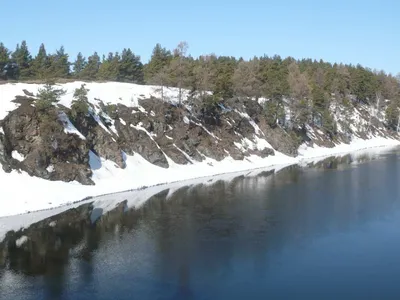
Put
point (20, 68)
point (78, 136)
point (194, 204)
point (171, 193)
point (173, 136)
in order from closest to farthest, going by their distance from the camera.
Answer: point (194, 204) < point (171, 193) < point (78, 136) < point (173, 136) < point (20, 68)

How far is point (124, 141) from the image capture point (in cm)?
6309

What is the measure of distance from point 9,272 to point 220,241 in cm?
1468

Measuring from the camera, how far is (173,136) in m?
71.0

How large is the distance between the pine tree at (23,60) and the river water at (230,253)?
2392 inches

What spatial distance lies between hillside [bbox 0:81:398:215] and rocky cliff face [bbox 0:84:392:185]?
122 millimetres

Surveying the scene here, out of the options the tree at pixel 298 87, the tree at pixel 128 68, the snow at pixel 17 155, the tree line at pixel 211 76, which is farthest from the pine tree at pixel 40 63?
the tree at pixel 298 87

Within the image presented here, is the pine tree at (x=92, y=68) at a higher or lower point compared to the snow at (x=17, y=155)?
higher

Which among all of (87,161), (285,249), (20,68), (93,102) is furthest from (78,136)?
(20,68)

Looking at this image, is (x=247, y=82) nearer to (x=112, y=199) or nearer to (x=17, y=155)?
(x=112, y=199)

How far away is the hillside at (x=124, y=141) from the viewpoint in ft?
156

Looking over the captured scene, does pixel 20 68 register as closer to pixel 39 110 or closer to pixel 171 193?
pixel 39 110

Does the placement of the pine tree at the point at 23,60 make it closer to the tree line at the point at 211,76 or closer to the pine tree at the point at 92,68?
the tree line at the point at 211,76

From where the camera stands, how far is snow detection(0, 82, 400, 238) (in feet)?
139

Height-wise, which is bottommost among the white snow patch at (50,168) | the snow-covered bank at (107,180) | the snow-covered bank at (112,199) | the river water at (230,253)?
the river water at (230,253)
